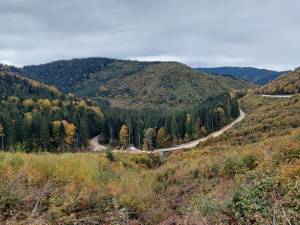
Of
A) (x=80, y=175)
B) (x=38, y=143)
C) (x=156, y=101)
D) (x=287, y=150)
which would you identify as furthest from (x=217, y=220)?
(x=156, y=101)

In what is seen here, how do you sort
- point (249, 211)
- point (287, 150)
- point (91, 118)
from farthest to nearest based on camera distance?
point (91, 118)
point (287, 150)
point (249, 211)

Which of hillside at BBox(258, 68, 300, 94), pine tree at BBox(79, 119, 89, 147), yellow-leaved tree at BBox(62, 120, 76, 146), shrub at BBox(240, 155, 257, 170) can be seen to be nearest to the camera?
shrub at BBox(240, 155, 257, 170)

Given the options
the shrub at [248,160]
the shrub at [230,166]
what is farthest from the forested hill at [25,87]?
the shrub at [248,160]

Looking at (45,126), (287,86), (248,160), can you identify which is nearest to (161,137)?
(45,126)

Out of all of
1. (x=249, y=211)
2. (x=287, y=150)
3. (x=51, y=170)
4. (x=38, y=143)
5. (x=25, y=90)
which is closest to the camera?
(x=249, y=211)

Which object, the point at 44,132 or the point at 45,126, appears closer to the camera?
the point at 45,126

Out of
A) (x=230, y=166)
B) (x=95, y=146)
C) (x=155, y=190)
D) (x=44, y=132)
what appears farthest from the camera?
(x=95, y=146)

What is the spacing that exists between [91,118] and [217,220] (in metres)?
98.0

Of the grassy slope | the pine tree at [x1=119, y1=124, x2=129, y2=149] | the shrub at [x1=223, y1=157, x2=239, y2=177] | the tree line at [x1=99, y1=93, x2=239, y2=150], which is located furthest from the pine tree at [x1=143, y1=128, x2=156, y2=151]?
the shrub at [x1=223, y1=157, x2=239, y2=177]

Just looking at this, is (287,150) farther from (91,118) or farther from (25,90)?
(25,90)

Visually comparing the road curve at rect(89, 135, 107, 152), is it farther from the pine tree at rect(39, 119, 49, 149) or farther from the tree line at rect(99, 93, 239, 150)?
the pine tree at rect(39, 119, 49, 149)

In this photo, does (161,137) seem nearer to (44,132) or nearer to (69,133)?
(69,133)

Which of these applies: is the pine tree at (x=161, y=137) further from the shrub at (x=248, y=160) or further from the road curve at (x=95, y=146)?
the shrub at (x=248, y=160)

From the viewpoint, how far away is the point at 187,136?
7919 centimetres
